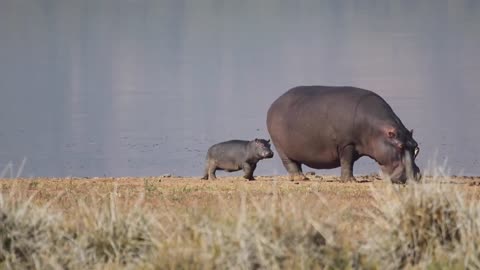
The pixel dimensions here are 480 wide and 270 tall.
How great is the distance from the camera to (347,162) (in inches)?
821

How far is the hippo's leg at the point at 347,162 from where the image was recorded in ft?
68.1

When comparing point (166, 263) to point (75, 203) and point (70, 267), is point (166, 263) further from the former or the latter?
point (75, 203)

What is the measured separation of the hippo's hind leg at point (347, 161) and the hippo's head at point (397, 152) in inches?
34.2

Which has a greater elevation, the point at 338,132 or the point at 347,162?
the point at 338,132

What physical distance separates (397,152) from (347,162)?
4.33 feet

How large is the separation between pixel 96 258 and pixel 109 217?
1.74 ft

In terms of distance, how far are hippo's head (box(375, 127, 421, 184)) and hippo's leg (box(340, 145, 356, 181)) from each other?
87 cm

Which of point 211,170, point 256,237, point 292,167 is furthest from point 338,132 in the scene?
point 256,237

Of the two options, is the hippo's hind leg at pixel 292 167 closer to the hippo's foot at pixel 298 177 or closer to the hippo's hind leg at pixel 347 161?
the hippo's foot at pixel 298 177

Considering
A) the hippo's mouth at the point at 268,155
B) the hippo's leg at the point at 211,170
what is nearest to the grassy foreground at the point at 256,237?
the hippo's mouth at the point at 268,155

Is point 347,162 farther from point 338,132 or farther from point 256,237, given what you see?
point 256,237

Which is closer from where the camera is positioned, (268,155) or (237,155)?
(268,155)

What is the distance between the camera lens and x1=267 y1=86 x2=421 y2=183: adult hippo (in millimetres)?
19875

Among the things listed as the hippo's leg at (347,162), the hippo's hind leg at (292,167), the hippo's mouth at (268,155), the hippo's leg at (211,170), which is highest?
the hippo's leg at (347,162)
